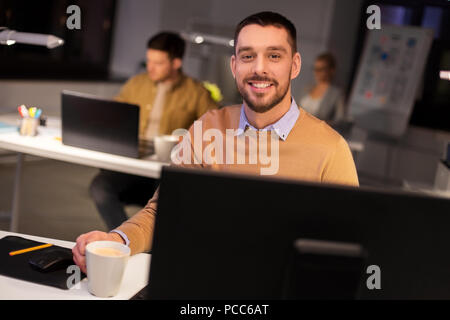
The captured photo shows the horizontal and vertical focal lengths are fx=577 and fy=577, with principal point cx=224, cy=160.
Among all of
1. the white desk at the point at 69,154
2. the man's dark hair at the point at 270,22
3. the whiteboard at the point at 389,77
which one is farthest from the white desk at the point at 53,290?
the whiteboard at the point at 389,77

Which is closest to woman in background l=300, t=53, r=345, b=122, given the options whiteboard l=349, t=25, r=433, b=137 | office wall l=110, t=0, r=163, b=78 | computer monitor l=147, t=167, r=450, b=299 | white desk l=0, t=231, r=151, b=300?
whiteboard l=349, t=25, r=433, b=137

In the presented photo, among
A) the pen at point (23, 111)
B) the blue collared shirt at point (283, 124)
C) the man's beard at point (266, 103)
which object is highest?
the man's beard at point (266, 103)

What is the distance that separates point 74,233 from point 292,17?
3.67 metres

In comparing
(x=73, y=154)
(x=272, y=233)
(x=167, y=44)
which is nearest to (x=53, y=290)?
(x=272, y=233)

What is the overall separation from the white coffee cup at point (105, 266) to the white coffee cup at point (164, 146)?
129 cm

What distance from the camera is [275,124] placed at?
65.5 inches

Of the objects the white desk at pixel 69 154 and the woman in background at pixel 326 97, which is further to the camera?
the woman in background at pixel 326 97

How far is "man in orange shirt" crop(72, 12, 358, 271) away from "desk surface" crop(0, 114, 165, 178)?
67 cm

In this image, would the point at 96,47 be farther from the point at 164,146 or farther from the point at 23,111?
the point at 164,146

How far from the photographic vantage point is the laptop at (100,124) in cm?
241

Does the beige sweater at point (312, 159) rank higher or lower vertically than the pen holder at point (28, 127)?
higher

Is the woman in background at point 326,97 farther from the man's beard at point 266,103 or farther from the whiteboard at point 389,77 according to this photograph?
the man's beard at point 266,103

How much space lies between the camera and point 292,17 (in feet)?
20.3
